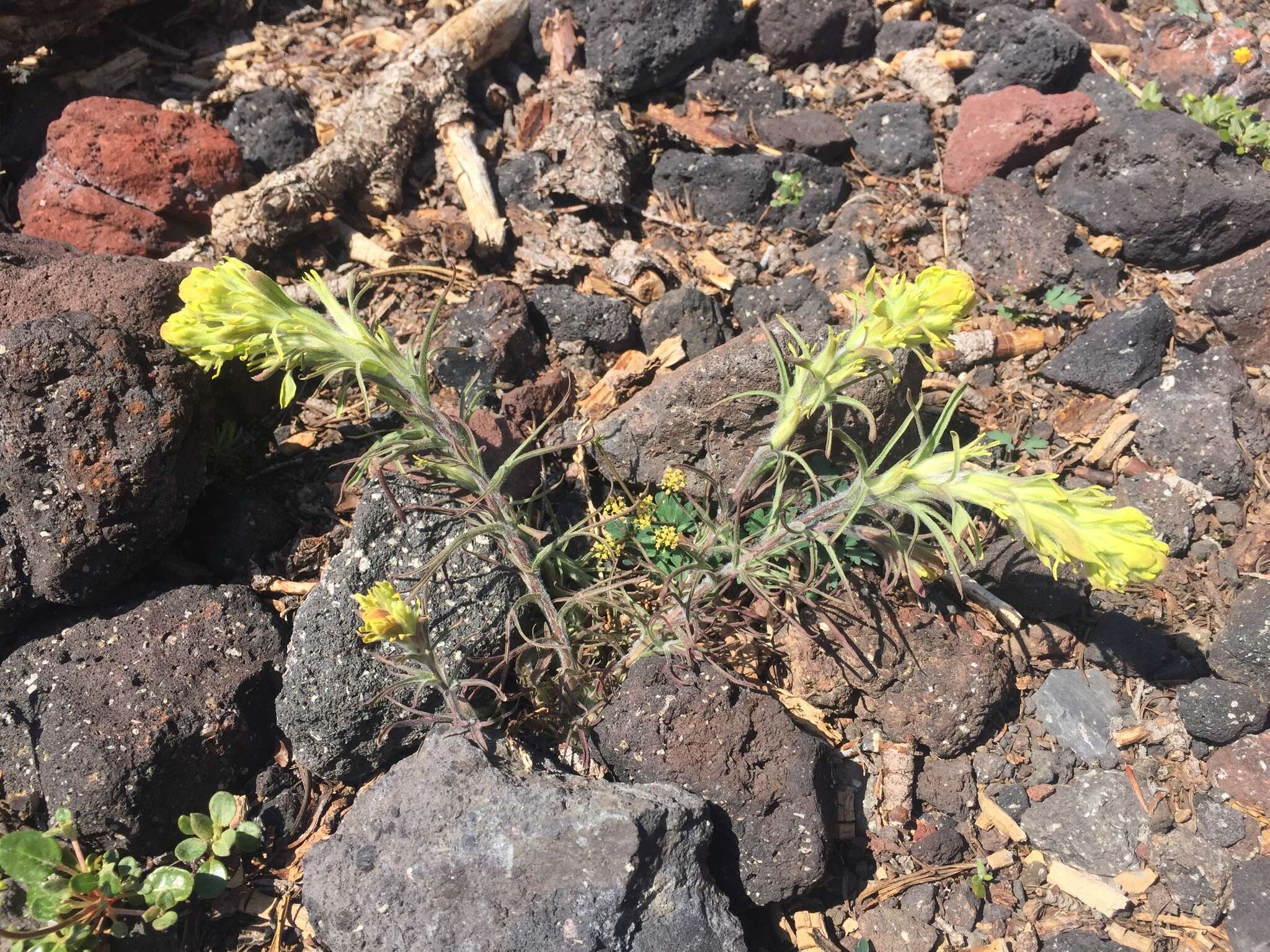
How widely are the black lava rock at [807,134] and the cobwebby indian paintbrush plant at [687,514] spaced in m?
1.53

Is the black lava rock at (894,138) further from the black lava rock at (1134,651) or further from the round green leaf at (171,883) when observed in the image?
the round green leaf at (171,883)

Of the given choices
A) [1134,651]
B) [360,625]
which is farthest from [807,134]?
[360,625]

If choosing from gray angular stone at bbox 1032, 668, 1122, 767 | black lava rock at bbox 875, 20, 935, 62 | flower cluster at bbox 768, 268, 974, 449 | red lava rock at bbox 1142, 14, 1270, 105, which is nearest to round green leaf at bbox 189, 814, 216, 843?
flower cluster at bbox 768, 268, 974, 449

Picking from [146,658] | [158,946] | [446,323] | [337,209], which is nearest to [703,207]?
[446,323]

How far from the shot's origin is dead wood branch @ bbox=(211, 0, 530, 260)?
384 centimetres

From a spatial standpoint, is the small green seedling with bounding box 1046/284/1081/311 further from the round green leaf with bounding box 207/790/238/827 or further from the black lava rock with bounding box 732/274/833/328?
the round green leaf with bounding box 207/790/238/827

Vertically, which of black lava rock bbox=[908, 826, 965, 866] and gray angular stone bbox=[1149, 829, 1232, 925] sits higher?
black lava rock bbox=[908, 826, 965, 866]

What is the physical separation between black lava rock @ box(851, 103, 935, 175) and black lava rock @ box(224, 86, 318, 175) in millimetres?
2976

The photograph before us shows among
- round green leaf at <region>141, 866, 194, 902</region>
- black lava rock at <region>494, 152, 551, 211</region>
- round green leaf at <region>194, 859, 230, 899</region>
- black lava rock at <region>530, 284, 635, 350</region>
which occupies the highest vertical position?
black lava rock at <region>494, 152, 551, 211</region>

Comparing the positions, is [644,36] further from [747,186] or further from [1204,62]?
[1204,62]

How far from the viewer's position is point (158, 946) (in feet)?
8.63

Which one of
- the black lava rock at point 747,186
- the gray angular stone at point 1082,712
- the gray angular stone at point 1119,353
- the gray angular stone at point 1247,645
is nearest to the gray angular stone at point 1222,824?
the gray angular stone at point 1082,712

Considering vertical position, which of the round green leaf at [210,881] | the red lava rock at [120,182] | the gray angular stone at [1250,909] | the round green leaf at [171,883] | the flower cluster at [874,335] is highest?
the red lava rock at [120,182]

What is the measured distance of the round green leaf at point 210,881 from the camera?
8.84 ft
